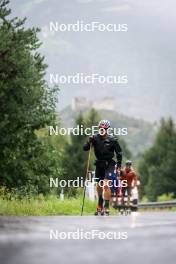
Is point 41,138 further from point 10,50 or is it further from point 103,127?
point 103,127

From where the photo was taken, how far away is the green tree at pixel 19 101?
17859 mm

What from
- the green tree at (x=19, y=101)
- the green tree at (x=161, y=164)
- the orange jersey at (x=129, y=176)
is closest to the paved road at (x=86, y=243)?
the orange jersey at (x=129, y=176)

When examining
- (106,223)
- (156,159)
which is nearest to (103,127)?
(106,223)

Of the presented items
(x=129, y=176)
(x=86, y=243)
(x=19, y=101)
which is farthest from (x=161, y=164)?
(x=86, y=243)

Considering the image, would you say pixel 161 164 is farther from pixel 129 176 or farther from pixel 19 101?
pixel 129 176

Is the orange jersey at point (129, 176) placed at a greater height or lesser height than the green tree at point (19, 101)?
lesser

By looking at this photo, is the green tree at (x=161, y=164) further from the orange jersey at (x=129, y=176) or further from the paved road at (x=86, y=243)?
the paved road at (x=86, y=243)

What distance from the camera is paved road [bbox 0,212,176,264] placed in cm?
653

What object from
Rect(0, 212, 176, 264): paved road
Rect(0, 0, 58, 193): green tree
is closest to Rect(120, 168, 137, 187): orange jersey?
Rect(0, 0, 58, 193): green tree

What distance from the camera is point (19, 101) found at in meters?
18.0

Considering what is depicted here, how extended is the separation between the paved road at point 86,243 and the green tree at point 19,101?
7.78 m

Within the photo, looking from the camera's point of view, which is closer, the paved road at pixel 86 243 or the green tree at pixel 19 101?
the paved road at pixel 86 243

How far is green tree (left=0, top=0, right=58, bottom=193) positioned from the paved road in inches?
306

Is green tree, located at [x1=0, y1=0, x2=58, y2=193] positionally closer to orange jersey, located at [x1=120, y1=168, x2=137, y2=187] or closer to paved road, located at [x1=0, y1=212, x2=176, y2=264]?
orange jersey, located at [x1=120, y1=168, x2=137, y2=187]
